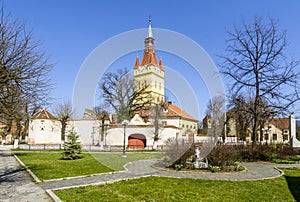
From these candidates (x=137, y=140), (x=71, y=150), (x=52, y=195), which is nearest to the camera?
(x=52, y=195)

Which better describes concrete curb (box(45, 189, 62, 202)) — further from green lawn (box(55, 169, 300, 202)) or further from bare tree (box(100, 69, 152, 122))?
bare tree (box(100, 69, 152, 122))

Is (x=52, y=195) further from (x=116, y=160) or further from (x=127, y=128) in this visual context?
(x=127, y=128)

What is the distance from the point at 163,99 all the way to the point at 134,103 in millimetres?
6171

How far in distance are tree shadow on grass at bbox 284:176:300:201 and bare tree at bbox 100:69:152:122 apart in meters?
30.4

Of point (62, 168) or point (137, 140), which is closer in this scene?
point (62, 168)

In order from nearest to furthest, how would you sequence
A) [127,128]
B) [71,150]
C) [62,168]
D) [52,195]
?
1. [52,195]
2. [62,168]
3. [71,150]
4. [127,128]

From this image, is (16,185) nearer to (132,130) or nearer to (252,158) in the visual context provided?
(252,158)

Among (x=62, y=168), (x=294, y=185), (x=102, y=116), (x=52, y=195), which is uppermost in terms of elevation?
(x=102, y=116)

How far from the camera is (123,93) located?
40.3 meters

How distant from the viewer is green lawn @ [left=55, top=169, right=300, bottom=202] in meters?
7.12

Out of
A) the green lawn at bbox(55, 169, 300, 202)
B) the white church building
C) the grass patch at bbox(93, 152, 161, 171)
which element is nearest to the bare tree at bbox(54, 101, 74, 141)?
the white church building

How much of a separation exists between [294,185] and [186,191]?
4.18 m

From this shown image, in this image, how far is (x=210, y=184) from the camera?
354 inches

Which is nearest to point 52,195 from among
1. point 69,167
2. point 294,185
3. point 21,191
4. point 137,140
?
point 21,191
